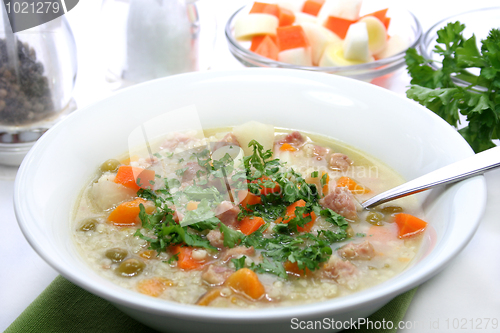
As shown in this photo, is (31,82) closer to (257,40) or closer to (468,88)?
(257,40)

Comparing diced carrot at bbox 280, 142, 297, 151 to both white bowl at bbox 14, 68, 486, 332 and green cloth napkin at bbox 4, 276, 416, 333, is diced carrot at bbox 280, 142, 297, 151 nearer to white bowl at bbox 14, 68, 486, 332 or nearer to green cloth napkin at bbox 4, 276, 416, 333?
white bowl at bbox 14, 68, 486, 332

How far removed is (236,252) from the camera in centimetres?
186

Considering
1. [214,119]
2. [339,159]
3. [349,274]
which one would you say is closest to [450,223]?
[349,274]

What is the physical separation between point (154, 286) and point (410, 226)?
3.47ft

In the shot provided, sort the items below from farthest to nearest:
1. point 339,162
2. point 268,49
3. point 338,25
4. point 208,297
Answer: point 338,25
point 268,49
point 339,162
point 208,297

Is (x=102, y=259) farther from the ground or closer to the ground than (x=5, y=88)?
closer to the ground

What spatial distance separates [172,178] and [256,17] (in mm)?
1877

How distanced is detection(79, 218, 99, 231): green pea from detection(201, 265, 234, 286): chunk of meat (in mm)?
571

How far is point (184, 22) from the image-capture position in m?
3.41

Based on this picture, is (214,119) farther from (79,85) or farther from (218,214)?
(79,85)

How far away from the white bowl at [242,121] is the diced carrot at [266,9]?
1.24 metres

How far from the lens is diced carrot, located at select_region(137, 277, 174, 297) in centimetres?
171

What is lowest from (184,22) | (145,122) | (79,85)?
(79,85)

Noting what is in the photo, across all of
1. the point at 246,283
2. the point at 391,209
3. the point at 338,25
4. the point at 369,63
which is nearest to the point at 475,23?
the point at 338,25
